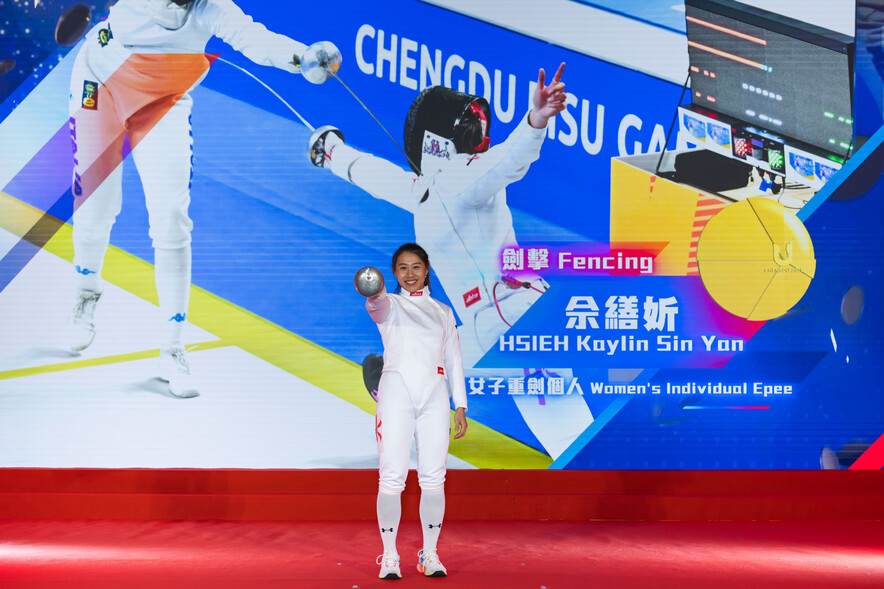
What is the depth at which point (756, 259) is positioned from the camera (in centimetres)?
398

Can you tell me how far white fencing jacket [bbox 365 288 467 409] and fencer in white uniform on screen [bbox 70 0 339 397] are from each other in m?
1.59

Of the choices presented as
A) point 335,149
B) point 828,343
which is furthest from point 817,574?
point 335,149

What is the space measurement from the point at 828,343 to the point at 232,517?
314cm

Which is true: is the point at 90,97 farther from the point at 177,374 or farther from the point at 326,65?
the point at 177,374

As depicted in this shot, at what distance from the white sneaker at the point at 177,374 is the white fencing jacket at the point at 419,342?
1.53m

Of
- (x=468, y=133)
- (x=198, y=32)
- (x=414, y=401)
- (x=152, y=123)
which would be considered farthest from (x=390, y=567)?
(x=198, y=32)

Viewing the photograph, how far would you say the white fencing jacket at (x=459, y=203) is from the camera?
3.99 meters

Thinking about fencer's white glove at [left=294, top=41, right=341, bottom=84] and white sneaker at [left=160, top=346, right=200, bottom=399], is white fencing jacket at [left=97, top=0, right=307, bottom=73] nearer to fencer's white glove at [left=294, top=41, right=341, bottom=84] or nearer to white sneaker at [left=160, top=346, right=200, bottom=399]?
fencer's white glove at [left=294, top=41, right=341, bottom=84]

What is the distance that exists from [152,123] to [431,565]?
270cm

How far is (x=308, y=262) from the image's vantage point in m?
4.05

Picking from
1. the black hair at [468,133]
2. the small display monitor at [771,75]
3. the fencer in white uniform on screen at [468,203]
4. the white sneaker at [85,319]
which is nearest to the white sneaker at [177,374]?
the white sneaker at [85,319]

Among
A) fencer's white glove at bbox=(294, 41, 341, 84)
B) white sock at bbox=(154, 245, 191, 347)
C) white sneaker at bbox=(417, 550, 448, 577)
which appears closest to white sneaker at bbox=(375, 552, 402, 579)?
white sneaker at bbox=(417, 550, 448, 577)

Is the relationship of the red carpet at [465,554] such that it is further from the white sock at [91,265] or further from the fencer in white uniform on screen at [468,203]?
the white sock at [91,265]

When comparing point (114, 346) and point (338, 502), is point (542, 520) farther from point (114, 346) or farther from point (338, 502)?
point (114, 346)
